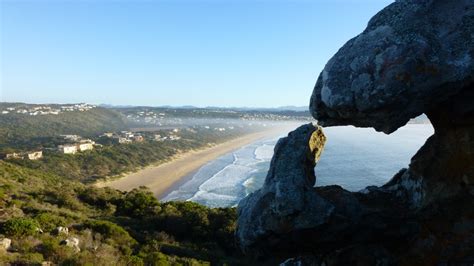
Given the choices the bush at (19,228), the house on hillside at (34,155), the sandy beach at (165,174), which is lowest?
the sandy beach at (165,174)

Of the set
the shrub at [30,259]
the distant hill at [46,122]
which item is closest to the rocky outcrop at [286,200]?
the shrub at [30,259]

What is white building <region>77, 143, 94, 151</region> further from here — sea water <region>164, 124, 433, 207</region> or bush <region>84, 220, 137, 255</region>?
bush <region>84, 220, 137, 255</region>

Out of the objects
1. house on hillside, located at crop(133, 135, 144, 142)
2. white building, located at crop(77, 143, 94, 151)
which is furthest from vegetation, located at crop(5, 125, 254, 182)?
house on hillside, located at crop(133, 135, 144, 142)

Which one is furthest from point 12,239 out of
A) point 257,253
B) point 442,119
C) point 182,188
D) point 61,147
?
point 61,147

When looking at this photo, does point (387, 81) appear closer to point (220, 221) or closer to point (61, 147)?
point (220, 221)

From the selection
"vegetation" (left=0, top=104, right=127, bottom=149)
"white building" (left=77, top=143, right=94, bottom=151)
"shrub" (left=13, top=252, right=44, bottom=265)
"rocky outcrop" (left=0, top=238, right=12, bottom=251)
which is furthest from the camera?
"vegetation" (left=0, top=104, right=127, bottom=149)

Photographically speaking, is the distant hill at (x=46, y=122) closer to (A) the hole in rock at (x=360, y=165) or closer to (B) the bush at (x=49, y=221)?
(A) the hole in rock at (x=360, y=165)

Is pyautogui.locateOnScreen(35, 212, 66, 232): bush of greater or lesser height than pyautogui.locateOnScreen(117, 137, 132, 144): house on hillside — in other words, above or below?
above
